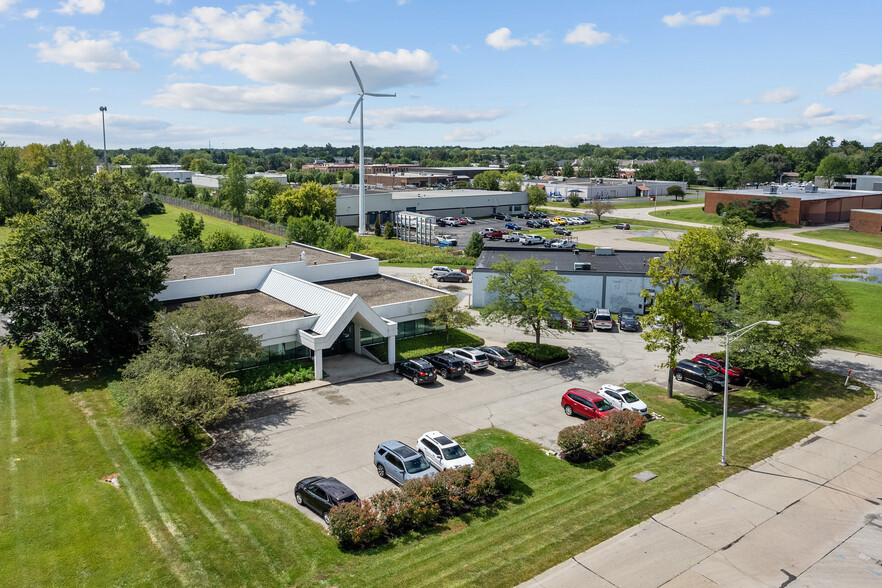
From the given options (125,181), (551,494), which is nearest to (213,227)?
(125,181)

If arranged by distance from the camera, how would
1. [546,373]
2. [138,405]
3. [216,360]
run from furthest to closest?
[546,373]
[216,360]
[138,405]

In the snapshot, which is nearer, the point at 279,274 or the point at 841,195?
the point at 279,274

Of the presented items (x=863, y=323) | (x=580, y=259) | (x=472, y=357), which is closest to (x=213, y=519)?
(x=472, y=357)

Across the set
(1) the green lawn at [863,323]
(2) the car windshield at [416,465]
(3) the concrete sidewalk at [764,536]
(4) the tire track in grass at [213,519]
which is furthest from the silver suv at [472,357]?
(1) the green lawn at [863,323]

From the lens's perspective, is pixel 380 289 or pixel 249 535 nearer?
pixel 249 535

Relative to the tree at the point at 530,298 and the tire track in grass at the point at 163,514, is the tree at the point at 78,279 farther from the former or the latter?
the tree at the point at 530,298

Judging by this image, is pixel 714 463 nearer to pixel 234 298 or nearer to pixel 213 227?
pixel 234 298

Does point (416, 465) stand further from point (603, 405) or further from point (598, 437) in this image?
point (603, 405)
